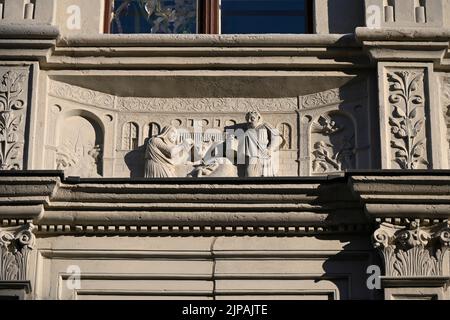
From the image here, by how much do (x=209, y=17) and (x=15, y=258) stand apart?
3450mm

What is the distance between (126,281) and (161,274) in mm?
336

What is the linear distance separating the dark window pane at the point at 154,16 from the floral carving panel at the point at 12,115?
1.30m

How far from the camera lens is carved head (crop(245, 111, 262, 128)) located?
1630 centimetres

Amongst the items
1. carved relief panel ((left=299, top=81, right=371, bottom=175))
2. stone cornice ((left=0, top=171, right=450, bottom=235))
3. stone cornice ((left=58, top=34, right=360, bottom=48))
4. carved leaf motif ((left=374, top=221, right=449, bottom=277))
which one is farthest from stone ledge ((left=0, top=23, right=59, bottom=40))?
carved leaf motif ((left=374, top=221, right=449, bottom=277))

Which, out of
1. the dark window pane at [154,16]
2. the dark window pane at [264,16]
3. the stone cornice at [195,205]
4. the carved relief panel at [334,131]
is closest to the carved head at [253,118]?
the carved relief panel at [334,131]

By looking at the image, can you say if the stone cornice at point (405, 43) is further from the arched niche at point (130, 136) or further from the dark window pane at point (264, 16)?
the arched niche at point (130, 136)

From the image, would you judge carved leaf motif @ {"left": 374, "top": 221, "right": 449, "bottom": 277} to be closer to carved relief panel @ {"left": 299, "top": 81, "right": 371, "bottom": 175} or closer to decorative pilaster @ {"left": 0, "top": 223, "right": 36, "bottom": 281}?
carved relief panel @ {"left": 299, "top": 81, "right": 371, "bottom": 175}

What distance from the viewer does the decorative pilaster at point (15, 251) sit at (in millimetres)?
15188

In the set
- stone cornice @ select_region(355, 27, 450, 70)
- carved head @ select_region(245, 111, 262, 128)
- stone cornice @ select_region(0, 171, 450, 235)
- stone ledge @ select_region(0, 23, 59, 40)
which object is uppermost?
stone ledge @ select_region(0, 23, 59, 40)

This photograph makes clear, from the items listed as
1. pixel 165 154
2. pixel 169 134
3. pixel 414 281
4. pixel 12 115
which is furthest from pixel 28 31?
pixel 414 281

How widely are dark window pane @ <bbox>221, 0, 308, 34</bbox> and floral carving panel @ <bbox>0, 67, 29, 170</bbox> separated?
7.29 feet

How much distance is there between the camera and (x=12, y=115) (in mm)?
16062

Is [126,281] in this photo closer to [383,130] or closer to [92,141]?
[92,141]

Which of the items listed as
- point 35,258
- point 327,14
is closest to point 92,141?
point 35,258
